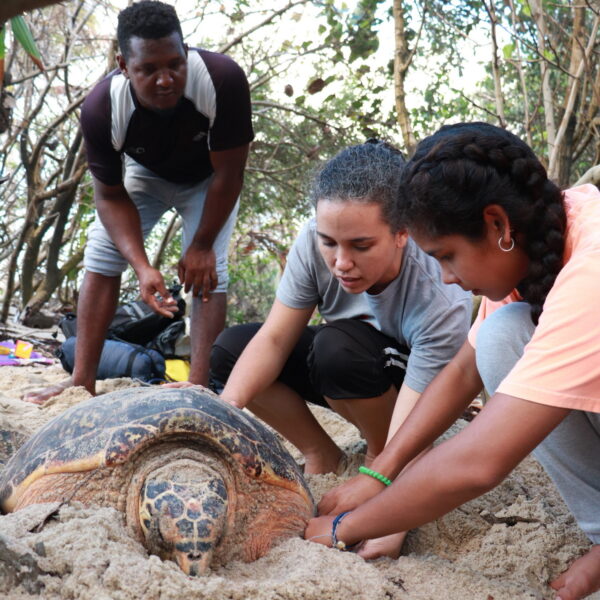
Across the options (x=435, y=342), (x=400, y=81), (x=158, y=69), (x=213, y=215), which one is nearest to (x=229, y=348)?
(x=213, y=215)

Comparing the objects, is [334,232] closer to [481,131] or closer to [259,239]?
[481,131]

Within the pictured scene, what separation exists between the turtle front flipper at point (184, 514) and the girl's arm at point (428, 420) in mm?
392

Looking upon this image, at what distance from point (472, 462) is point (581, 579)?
0.53 meters

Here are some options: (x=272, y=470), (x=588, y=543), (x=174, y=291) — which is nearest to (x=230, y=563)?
(x=272, y=470)

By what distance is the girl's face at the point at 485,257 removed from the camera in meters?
1.37

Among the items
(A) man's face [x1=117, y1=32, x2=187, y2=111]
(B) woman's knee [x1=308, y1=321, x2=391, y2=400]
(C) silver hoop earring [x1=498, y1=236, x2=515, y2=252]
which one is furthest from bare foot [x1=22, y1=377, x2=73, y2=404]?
(C) silver hoop earring [x1=498, y1=236, x2=515, y2=252]

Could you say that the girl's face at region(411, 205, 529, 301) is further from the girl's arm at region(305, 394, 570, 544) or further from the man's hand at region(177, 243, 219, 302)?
the man's hand at region(177, 243, 219, 302)

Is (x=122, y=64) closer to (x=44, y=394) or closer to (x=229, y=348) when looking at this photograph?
(x=229, y=348)

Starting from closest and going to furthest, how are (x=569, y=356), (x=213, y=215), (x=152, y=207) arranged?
(x=569, y=356) → (x=213, y=215) → (x=152, y=207)

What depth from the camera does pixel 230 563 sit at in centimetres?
155

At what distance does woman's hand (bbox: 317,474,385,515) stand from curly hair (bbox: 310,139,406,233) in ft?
2.14

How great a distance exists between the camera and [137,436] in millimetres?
1565

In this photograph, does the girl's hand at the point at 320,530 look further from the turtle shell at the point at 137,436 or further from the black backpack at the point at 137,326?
the black backpack at the point at 137,326

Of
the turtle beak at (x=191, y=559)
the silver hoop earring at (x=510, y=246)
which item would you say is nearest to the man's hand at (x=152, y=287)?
the turtle beak at (x=191, y=559)
